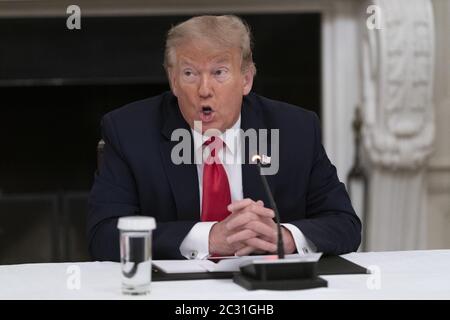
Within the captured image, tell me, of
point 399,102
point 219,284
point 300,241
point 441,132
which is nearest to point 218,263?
point 219,284

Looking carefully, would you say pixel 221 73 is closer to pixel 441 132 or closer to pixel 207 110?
pixel 207 110

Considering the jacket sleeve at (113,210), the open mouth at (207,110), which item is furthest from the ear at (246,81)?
the jacket sleeve at (113,210)

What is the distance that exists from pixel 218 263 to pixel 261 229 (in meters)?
0.20

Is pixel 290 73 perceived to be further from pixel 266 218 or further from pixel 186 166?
pixel 266 218

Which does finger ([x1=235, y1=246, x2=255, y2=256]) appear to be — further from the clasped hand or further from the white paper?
the white paper

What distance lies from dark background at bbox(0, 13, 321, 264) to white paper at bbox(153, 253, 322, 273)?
199 centimetres

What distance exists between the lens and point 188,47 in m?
2.16

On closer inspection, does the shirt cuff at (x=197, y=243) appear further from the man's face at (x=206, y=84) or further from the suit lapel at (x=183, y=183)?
the man's face at (x=206, y=84)

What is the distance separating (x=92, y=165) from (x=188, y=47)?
1.72 metres

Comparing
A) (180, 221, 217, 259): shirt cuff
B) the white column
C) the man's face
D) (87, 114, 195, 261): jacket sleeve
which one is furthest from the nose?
the white column

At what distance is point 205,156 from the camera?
2156mm
